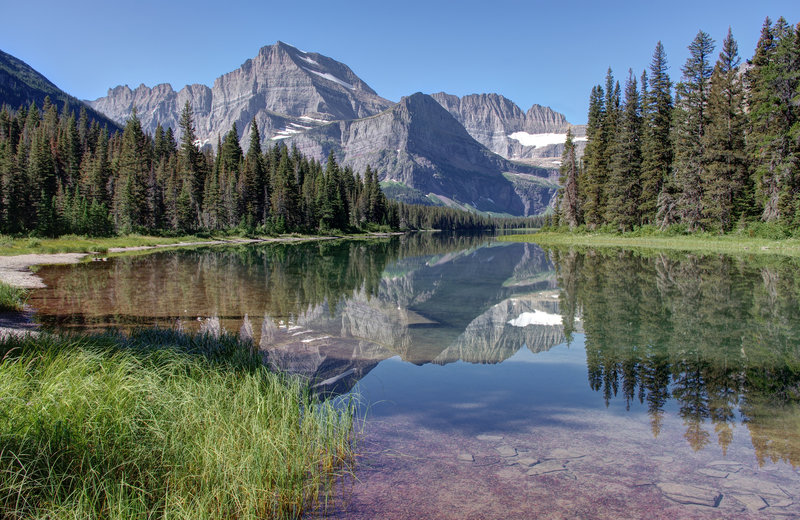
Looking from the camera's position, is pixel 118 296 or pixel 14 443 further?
pixel 118 296

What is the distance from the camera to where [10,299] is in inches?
578

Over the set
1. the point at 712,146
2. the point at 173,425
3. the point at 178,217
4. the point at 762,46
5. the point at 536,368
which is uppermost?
the point at 762,46

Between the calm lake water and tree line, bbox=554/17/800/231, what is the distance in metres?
28.4

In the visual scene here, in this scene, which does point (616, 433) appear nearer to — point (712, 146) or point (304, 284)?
point (304, 284)

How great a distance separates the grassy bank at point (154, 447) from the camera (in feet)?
13.5

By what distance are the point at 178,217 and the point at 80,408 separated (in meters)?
77.6

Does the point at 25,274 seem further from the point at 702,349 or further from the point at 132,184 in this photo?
the point at 132,184

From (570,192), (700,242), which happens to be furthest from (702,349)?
(570,192)

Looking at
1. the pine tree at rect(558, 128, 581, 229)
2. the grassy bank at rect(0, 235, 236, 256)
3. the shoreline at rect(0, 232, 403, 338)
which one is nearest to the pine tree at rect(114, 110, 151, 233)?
the grassy bank at rect(0, 235, 236, 256)

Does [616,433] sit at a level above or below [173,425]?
below

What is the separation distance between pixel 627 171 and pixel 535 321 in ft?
184

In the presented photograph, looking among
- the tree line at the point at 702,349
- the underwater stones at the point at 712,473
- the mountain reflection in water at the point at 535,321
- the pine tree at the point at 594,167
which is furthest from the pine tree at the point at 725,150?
the underwater stones at the point at 712,473

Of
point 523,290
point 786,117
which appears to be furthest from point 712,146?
point 523,290

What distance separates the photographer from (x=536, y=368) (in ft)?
36.4
